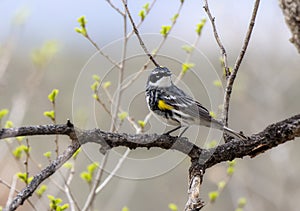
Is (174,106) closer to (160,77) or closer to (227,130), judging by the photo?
(160,77)

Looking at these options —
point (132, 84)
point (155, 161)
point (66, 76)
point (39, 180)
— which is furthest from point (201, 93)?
point (66, 76)

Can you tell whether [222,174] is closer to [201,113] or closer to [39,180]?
[201,113]

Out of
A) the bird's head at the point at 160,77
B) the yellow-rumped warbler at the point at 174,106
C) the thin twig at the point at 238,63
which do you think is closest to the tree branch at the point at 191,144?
the thin twig at the point at 238,63

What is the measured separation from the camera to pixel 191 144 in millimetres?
2479

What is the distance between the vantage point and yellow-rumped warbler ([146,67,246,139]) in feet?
9.47

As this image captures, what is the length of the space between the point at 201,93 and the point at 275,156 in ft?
8.93

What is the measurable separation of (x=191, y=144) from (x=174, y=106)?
0.49 m

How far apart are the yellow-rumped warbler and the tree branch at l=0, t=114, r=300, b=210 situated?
0.40m

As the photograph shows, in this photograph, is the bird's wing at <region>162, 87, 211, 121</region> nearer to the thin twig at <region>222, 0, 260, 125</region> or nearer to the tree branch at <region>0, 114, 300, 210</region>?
the thin twig at <region>222, 0, 260, 125</region>

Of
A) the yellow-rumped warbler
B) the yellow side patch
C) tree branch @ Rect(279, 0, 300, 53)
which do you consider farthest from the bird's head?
tree branch @ Rect(279, 0, 300, 53)

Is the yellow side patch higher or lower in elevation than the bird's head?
lower

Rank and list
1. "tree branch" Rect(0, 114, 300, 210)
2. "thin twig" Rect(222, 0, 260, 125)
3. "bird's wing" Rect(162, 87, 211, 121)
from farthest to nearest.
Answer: "bird's wing" Rect(162, 87, 211, 121)
"thin twig" Rect(222, 0, 260, 125)
"tree branch" Rect(0, 114, 300, 210)

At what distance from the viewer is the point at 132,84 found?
3.73 meters

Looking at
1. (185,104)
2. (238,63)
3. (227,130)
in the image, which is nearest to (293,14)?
(238,63)
